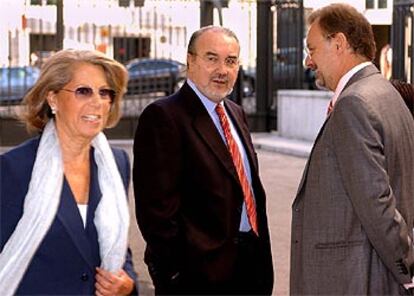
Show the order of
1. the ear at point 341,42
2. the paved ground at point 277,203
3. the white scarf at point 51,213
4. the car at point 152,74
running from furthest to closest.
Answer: the car at point 152,74
the paved ground at point 277,203
the ear at point 341,42
the white scarf at point 51,213

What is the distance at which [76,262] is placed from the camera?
3.10 meters

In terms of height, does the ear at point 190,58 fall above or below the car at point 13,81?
above

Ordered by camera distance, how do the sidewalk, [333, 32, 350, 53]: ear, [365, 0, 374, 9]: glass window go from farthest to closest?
1. the sidewalk
2. [365, 0, 374, 9]: glass window
3. [333, 32, 350, 53]: ear

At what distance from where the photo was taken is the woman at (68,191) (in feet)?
10.0

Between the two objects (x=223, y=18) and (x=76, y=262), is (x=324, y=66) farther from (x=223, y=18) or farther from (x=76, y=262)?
(x=223, y=18)

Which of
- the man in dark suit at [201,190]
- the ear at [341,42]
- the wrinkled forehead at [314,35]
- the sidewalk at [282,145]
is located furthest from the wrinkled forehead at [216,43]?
the sidewalk at [282,145]

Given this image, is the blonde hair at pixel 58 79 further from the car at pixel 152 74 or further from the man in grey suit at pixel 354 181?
the car at pixel 152 74

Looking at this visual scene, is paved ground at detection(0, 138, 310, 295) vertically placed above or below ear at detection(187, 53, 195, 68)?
below

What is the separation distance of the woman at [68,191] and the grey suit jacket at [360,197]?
2.38 feet

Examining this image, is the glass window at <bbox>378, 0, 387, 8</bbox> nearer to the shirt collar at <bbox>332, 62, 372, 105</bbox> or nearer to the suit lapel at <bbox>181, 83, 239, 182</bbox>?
the suit lapel at <bbox>181, 83, 239, 182</bbox>

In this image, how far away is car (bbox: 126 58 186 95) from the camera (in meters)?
18.2

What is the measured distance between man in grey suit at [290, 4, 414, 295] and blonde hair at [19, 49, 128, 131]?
802mm

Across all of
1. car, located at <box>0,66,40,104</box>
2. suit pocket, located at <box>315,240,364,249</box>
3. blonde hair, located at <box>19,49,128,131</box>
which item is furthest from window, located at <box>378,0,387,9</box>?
blonde hair, located at <box>19,49,128,131</box>

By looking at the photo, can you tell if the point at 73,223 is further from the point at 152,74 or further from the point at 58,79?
the point at 152,74
